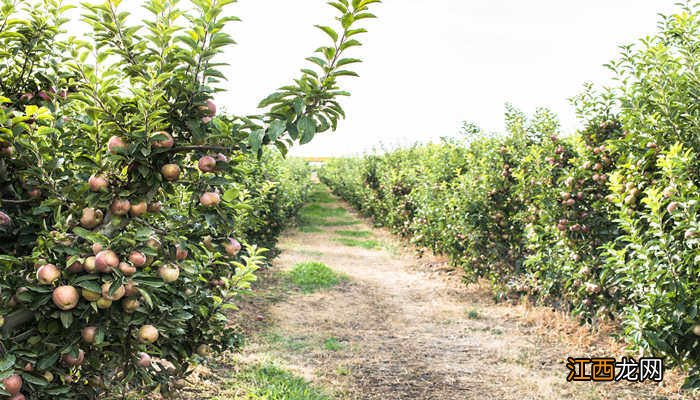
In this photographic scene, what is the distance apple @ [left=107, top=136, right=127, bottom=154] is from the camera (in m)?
1.79

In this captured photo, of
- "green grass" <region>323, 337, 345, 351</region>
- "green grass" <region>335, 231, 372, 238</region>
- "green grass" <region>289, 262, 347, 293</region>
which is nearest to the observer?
"green grass" <region>323, 337, 345, 351</region>

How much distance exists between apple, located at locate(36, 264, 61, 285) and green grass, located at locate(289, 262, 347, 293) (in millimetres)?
6318

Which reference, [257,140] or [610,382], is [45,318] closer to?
Answer: [257,140]

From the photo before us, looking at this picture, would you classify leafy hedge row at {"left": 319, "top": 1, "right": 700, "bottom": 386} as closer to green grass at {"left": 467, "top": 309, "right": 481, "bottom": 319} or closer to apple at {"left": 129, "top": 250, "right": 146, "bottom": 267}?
green grass at {"left": 467, "top": 309, "right": 481, "bottom": 319}

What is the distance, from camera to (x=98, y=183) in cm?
183

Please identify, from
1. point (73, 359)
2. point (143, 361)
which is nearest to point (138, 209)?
point (73, 359)

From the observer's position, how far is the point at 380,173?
17.2 meters

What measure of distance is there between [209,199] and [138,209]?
253 millimetres

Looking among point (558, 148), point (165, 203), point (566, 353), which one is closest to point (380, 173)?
point (558, 148)

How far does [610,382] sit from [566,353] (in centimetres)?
75

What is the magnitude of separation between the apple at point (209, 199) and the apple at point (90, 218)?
370 millimetres

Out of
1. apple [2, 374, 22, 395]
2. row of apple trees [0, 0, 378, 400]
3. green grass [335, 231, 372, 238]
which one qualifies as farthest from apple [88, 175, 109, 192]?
green grass [335, 231, 372, 238]

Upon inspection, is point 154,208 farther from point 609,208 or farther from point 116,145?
point 609,208

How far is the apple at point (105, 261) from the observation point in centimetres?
173
